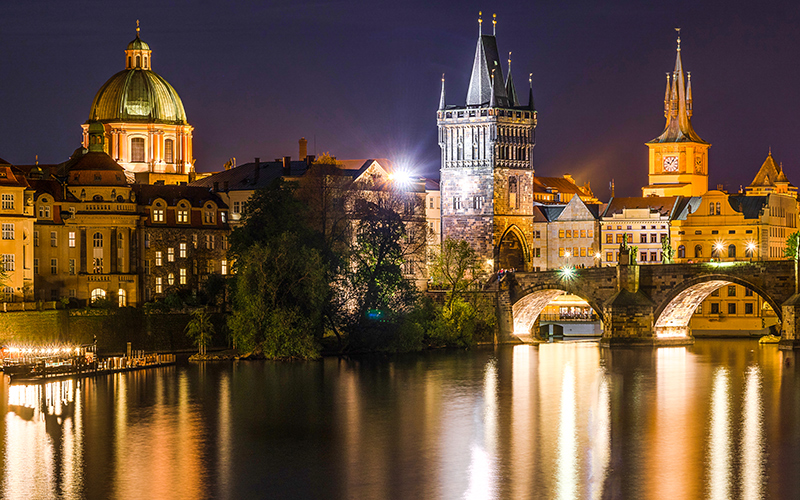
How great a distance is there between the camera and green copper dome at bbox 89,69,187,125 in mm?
128125

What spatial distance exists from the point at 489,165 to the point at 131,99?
33.8 meters

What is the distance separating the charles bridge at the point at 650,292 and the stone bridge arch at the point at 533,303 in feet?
0.22

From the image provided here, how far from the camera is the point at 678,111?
553 feet

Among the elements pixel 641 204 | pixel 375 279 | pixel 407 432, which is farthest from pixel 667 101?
pixel 407 432

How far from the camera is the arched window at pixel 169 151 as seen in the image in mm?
130375

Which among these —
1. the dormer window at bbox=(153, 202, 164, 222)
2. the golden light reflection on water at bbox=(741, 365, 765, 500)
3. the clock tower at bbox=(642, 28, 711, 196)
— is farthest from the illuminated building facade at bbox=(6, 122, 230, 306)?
the clock tower at bbox=(642, 28, 711, 196)

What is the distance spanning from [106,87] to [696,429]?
83.8 meters

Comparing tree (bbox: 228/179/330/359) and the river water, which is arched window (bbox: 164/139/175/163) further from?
the river water

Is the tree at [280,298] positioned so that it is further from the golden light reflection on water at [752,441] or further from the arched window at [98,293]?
the golden light reflection on water at [752,441]

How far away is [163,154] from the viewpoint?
12988 centimetres

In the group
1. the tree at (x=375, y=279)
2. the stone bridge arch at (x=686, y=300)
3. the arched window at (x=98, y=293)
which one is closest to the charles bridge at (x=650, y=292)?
the stone bridge arch at (x=686, y=300)

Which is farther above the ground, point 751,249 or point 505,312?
point 751,249

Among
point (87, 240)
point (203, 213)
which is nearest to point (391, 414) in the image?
point (87, 240)

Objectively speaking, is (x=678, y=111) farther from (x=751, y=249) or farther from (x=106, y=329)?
(x=106, y=329)
